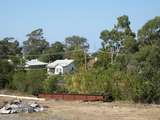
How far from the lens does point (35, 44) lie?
119 metres

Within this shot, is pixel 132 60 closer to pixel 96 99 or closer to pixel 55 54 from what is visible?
pixel 96 99

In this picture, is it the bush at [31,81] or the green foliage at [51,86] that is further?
the bush at [31,81]

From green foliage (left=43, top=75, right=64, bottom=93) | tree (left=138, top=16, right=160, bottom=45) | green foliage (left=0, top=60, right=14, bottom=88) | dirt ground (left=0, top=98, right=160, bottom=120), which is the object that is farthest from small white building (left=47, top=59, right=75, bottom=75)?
dirt ground (left=0, top=98, right=160, bottom=120)

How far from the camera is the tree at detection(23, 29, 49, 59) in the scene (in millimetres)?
117125

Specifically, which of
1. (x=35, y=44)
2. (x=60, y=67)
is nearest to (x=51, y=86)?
(x=60, y=67)

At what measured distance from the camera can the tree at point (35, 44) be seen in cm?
11712

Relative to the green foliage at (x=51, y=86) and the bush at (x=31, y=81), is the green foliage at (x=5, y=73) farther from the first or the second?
the green foliage at (x=51, y=86)

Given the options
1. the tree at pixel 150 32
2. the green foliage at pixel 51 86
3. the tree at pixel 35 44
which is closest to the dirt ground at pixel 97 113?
the green foliage at pixel 51 86

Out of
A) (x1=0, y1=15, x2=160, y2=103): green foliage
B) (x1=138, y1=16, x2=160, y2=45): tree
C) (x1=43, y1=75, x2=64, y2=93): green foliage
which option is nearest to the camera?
(x1=0, y1=15, x2=160, y2=103): green foliage

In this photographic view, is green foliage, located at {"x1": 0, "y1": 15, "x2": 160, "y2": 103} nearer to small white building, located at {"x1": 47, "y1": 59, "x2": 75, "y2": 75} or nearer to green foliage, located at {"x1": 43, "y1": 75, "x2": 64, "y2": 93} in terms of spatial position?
green foliage, located at {"x1": 43, "y1": 75, "x2": 64, "y2": 93}

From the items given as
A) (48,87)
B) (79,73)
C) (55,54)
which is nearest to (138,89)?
(79,73)

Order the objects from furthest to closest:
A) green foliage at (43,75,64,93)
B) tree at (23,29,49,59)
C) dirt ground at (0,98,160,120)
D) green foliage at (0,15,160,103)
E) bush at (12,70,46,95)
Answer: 1. tree at (23,29,49,59)
2. bush at (12,70,46,95)
3. green foliage at (43,75,64,93)
4. green foliage at (0,15,160,103)
5. dirt ground at (0,98,160,120)

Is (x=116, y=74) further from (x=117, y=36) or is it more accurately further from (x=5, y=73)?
(x=117, y=36)

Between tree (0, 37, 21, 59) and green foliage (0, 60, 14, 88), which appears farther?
tree (0, 37, 21, 59)
